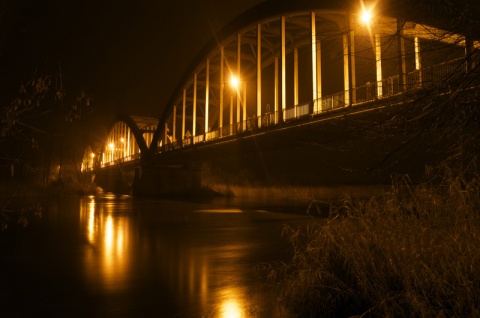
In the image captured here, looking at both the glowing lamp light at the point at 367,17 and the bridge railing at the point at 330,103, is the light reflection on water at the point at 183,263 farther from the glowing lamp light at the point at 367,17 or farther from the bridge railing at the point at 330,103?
the glowing lamp light at the point at 367,17

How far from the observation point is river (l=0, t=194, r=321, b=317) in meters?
5.12

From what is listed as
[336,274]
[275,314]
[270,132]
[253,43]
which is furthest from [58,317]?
[253,43]

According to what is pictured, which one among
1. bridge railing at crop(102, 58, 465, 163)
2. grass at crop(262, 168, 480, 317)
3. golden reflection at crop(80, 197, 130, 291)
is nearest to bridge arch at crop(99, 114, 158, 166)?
bridge railing at crop(102, 58, 465, 163)

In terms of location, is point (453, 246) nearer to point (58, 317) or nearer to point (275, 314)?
point (275, 314)

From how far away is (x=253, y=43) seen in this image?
146ft

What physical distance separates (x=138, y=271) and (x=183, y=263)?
3.39 feet

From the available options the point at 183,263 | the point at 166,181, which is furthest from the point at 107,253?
the point at 166,181

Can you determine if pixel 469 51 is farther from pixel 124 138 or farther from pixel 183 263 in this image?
pixel 124 138

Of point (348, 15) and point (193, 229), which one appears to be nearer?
point (193, 229)

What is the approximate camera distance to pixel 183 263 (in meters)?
7.95

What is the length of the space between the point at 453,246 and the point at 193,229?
967 centimetres

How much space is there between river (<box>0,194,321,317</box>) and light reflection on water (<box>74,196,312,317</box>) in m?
0.02

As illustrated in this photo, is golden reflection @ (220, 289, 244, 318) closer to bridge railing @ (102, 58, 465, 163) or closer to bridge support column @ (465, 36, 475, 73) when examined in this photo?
bridge railing @ (102, 58, 465, 163)

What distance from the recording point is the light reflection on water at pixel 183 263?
214 inches
